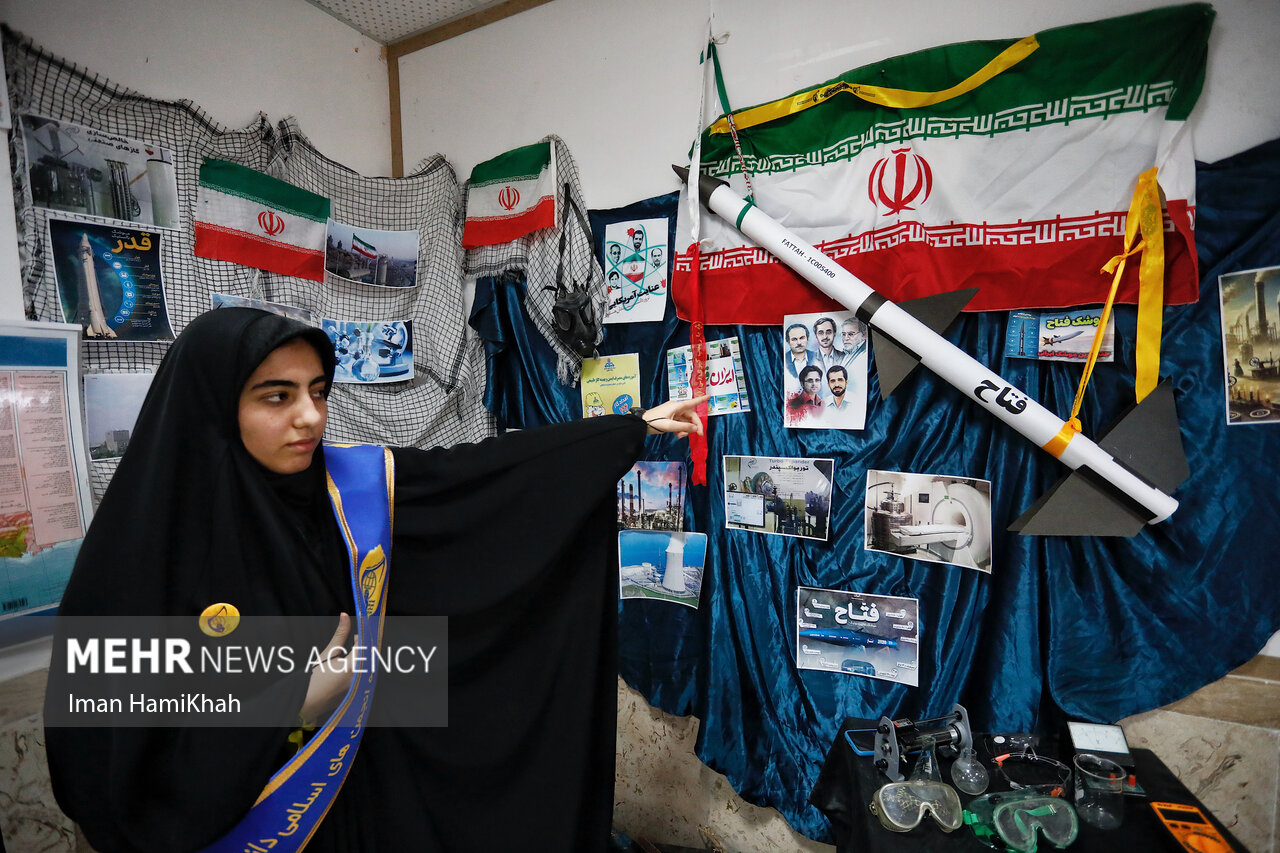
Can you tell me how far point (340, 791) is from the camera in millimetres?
1081

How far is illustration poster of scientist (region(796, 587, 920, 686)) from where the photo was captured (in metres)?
1.51

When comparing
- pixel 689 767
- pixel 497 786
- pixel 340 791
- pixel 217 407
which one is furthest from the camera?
pixel 689 767

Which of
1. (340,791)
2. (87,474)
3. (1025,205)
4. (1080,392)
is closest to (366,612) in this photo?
(340,791)

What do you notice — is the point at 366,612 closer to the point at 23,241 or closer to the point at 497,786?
the point at 497,786

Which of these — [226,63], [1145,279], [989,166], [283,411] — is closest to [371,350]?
[226,63]

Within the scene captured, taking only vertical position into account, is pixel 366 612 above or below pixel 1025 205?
below

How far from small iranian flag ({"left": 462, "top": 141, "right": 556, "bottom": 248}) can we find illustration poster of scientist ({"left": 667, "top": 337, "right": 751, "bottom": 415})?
608mm

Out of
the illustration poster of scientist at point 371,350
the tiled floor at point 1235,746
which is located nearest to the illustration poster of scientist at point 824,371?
the tiled floor at point 1235,746

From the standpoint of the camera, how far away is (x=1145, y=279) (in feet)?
3.86

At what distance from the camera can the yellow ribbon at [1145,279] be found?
1.16 m

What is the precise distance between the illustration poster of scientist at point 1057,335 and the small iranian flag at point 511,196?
1312 millimetres

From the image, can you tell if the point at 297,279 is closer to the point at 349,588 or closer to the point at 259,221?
the point at 259,221

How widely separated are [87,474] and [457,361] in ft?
3.31

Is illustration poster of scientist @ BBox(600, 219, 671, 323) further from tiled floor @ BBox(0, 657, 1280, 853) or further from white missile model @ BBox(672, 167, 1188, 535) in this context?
tiled floor @ BBox(0, 657, 1280, 853)
